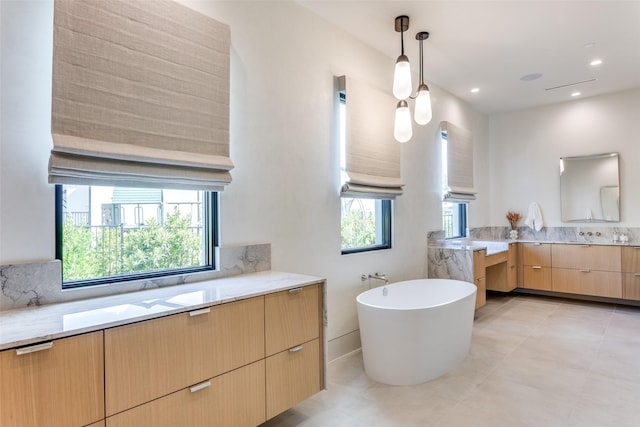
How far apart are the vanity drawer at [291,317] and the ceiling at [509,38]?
2.26m

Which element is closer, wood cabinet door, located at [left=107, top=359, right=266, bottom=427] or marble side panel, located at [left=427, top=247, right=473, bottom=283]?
wood cabinet door, located at [left=107, top=359, right=266, bottom=427]

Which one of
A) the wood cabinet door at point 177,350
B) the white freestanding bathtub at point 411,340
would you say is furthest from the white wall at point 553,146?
the wood cabinet door at point 177,350

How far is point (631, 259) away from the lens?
453cm

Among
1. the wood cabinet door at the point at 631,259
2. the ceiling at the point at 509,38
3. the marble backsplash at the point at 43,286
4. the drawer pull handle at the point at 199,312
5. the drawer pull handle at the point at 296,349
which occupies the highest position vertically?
the ceiling at the point at 509,38

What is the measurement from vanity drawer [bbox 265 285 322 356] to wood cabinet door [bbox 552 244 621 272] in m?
4.36

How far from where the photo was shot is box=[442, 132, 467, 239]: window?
473 cm

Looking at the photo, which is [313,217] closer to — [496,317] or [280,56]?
[280,56]

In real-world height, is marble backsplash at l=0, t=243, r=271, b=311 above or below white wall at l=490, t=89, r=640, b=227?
below

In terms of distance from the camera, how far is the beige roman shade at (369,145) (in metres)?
3.18

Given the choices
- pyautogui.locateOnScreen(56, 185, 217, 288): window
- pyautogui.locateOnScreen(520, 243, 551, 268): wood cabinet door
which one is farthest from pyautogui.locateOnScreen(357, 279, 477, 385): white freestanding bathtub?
pyautogui.locateOnScreen(520, 243, 551, 268): wood cabinet door

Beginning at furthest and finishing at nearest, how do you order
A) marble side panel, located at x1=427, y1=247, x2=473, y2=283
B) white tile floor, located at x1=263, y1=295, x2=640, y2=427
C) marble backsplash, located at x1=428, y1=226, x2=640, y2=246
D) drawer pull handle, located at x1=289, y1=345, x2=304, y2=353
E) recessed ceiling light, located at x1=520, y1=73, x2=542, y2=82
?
marble backsplash, located at x1=428, y1=226, x2=640, y2=246, recessed ceiling light, located at x1=520, y1=73, x2=542, y2=82, marble side panel, located at x1=427, y1=247, x2=473, y2=283, white tile floor, located at x1=263, y1=295, x2=640, y2=427, drawer pull handle, located at x1=289, y1=345, x2=304, y2=353

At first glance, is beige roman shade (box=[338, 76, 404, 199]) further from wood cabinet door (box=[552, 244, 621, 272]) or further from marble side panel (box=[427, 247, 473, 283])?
wood cabinet door (box=[552, 244, 621, 272])

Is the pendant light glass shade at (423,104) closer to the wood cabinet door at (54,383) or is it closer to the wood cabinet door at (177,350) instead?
the wood cabinet door at (177,350)

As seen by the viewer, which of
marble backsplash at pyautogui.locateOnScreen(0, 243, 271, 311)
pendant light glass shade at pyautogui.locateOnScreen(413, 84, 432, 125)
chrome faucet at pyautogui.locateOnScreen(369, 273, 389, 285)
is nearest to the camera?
marble backsplash at pyautogui.locateOnScreen(0, 243, 271, 311)
